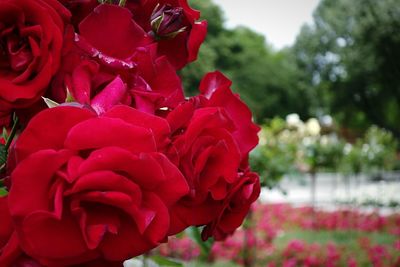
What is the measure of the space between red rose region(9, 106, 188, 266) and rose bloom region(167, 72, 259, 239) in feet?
0.20

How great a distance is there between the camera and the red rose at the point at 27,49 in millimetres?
585

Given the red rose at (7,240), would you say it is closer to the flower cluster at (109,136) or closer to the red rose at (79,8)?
the flower cluster at (109,136)

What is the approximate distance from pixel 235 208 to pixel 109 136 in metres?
0.21

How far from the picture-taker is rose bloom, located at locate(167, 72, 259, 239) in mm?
596

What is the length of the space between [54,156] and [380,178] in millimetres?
17667

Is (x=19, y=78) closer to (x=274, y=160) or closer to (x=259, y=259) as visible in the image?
(x=274, y=160)

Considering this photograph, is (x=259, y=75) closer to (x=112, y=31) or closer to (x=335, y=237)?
(x=335, y=237)

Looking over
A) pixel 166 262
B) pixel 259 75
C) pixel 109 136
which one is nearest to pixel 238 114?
pixel 109 136

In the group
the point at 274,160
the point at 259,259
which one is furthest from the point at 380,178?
the point at 274,160

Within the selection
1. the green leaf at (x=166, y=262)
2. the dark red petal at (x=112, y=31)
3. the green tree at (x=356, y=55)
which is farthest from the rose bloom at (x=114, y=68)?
the green tree at (x=356, y=55)

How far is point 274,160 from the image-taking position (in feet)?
15.9

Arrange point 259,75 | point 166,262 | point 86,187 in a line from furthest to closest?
point 259,75 < point 166,262 < point 86,187

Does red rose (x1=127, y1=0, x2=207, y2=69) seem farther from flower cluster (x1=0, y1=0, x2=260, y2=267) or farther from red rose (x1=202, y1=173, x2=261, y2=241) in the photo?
red rose (x1=202, y1=173, x2=261, y2=241)

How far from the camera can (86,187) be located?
1.63ft
